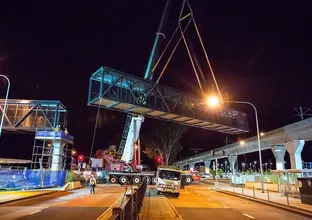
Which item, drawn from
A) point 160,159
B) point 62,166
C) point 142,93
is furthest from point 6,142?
point 142,93

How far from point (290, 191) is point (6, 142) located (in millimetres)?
56684

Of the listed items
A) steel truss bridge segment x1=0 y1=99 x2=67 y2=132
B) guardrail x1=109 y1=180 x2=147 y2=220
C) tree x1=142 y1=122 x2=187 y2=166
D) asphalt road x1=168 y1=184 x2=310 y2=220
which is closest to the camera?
guardrail x1=109 y1=180 x2=147 y2=220

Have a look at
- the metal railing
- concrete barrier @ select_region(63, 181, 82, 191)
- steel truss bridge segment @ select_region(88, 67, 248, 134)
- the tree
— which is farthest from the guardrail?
the tree

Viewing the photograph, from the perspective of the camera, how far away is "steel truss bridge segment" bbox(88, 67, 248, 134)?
2333 centimetres

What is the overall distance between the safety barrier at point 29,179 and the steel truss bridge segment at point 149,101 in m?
12.2

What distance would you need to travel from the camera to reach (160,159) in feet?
187

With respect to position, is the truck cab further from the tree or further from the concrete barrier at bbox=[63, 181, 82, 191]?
the tree

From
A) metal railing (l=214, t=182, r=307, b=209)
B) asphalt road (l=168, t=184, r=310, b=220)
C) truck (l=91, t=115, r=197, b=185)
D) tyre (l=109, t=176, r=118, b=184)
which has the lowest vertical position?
asphalt road (l=168, t=184, r=310, b=220)

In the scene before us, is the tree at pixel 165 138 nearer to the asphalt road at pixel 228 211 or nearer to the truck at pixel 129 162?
the truck at pixel 129 162

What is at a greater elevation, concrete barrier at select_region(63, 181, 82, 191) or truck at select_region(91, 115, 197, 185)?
truck at select_region(91, 115, 197, 185)

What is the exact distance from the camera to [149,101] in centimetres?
2620

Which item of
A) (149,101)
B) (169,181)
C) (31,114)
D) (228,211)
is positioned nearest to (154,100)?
(149,101)

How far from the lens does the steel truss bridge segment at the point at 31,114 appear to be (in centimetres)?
3728

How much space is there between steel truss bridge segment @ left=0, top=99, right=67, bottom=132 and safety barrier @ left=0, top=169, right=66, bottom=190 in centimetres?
748
